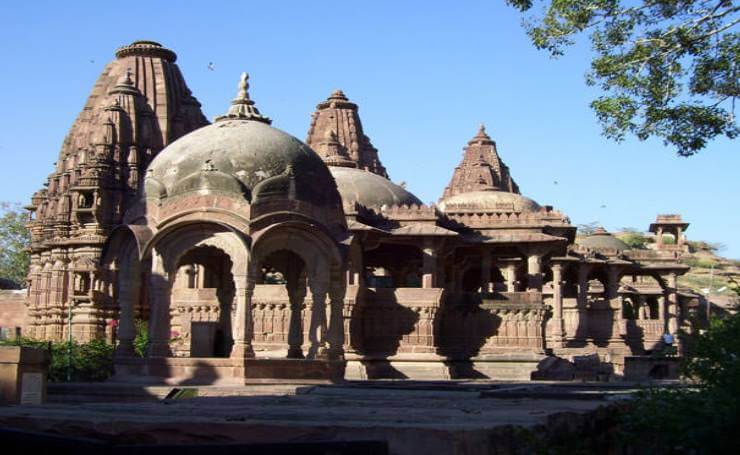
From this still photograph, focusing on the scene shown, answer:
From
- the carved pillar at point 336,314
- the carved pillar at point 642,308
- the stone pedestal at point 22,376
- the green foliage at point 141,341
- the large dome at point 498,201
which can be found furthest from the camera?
the carved pillar at point 642,308

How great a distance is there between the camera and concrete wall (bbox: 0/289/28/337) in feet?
166

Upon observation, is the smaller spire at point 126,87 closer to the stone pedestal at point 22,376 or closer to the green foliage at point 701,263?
the stone pedestal at point 22,376

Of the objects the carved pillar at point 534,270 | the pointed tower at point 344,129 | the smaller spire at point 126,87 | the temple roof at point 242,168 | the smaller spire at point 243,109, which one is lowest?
the carved pillar at point 534,270

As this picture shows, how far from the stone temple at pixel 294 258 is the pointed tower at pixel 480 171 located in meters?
0.11

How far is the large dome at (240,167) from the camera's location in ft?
54.5

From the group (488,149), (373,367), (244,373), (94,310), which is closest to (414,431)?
(244,373)

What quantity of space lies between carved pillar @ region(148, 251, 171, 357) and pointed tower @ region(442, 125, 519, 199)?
29.9m

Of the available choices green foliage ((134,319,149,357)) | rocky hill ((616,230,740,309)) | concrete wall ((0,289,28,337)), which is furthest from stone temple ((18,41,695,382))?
rocky hill ((616,230,740,309))

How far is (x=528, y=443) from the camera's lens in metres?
7.37

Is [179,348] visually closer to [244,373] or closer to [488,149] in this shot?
[244,373]

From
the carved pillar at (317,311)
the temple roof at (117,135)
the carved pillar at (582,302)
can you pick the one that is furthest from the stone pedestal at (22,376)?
the temple roof at (117,135)

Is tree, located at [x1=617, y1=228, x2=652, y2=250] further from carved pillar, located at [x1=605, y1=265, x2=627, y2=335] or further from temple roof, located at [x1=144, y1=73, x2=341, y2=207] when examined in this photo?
temple roof, located at [x1=144, y1=73, x2=341, y2=207]

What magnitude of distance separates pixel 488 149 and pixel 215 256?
30913 mm

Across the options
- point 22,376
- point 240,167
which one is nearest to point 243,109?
point 240,167
